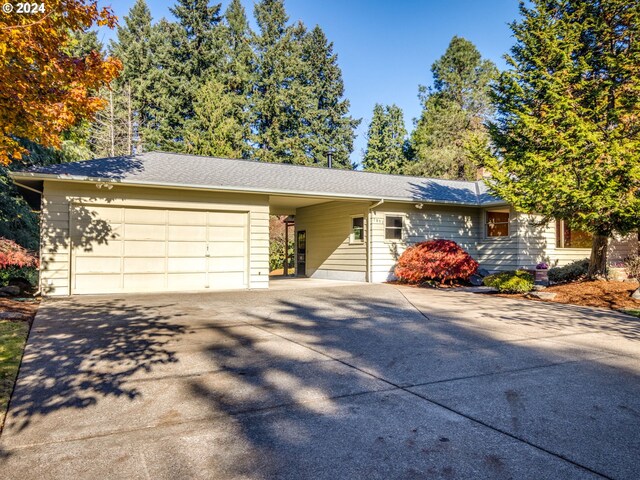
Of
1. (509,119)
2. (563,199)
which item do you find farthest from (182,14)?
(563,199)

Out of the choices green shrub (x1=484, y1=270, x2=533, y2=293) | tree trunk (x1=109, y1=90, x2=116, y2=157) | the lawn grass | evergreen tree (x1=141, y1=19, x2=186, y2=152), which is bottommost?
the lawn grass

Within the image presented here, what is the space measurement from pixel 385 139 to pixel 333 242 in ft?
74.6

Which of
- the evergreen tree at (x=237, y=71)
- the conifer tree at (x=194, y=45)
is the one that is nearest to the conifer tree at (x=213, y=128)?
the evergreen tree at (x=237, y=71)

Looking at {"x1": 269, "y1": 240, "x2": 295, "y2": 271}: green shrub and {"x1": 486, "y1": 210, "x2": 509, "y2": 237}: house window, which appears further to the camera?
{"x1": 269, "y1": 240, "x2": 295, "y2": 271}: green shrub

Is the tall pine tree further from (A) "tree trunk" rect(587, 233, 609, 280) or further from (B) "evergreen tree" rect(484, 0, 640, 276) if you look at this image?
(A) "tree trunk" rect(587, 233, 609, 280)

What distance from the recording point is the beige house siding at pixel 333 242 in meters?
15.5

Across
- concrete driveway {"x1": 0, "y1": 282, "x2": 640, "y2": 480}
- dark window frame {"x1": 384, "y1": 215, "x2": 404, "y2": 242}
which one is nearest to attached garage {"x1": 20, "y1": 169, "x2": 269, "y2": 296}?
concrete driveway {"x1": 0, "y1": 282, "x2": 640, "y2": 480}

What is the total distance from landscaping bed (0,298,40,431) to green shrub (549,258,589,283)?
1396cm

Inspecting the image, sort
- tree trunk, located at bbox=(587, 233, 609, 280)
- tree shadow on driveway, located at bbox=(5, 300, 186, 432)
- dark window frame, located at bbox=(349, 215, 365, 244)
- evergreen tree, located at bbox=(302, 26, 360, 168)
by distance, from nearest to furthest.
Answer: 1. tree shadow on driveway, located at bbox=(5, 300, 186, 432)
2. tree trunk, located at bbox=(587, 233, 609, 280)
3. dark window frame, located at bbox=(349, 215, 365, 244)
4. evergreen tree, located at bbox=(302, 26, 360, 168)

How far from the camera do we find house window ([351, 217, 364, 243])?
1540 centimetres

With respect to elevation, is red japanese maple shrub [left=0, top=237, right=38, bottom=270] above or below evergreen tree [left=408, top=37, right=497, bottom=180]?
below

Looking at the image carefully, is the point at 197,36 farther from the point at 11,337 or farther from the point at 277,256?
the point at 11,337

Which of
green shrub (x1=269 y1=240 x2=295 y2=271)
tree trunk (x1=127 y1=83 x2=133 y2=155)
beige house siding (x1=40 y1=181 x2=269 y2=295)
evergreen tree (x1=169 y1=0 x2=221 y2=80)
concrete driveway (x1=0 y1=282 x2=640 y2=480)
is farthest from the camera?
evergreen tree (x1=169 y1=0 x2=221 y2=80)

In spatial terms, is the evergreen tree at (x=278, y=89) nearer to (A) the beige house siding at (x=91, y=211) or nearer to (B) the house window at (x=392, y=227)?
(B) the house window at (x=392, y=227)
